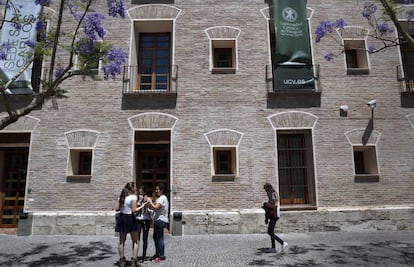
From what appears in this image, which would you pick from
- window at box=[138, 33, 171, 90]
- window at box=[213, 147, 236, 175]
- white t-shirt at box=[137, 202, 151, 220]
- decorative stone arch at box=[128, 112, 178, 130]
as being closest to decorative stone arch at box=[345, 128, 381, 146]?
window at box=[213, 147, 236, 175]

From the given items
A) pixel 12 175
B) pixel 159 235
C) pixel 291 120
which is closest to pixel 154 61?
pixel 291 120

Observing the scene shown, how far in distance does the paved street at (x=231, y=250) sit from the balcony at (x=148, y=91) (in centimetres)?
460

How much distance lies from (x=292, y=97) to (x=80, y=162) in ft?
26.7

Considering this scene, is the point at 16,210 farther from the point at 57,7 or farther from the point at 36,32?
the point at 57,7

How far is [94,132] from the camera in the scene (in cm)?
1122

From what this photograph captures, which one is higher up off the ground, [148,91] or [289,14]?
[289,14]

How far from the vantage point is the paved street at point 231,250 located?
710 centimetres

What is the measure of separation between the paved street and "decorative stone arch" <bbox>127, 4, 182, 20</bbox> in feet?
26.4

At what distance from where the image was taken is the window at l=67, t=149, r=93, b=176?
440 inches

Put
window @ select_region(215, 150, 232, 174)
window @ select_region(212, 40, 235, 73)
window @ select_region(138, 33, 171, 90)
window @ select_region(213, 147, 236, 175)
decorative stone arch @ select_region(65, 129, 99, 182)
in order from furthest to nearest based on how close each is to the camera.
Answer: window @ select_region(138, 33, 171, 90) < window @ select_region(212, 40, 235, 73) < window @ select_region(215, 150, 232, 174) < window @ select_region(213, 147, 236, 175) < decorative stone arch @ select_region(65, 129, 99, 182)

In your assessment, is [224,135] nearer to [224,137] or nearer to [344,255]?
[224,137]

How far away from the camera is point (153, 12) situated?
478 inches

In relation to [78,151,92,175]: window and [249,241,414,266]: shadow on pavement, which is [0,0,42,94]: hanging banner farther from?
[249,241,414,266]: shadow on pavement

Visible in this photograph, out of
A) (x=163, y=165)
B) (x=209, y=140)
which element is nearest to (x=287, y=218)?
(x=209, y=140)
